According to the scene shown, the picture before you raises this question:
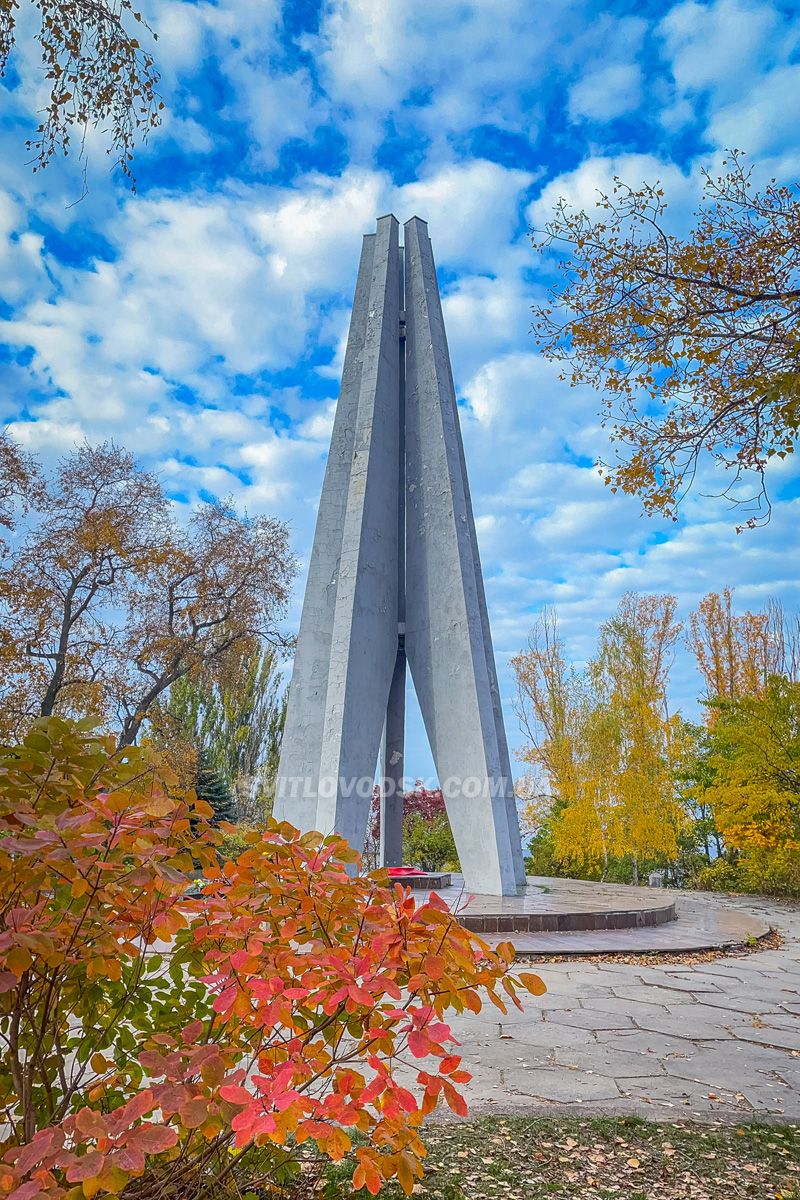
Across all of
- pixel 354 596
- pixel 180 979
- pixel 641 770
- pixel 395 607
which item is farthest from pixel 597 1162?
pixel 641 770

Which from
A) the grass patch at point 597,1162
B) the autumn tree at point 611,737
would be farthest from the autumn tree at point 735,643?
the grass patch at point 597,1162

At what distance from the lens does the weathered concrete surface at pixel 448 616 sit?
770 cm

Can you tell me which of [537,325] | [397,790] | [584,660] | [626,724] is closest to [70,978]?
[537,325]

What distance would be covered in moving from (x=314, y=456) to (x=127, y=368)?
3009 millimetres

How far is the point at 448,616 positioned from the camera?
27.7 feet

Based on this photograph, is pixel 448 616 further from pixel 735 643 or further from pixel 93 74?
pixel 735 643

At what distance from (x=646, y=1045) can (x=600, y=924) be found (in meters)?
3.34

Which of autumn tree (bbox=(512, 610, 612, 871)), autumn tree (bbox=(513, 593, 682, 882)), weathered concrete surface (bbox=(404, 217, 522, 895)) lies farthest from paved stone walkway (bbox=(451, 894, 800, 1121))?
autumn tree (bbox=(512, 610, 612, 871))

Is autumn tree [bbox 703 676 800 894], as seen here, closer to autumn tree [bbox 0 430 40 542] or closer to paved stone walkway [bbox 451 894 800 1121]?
paved stone walkway [bbox 451 894 800 1121]

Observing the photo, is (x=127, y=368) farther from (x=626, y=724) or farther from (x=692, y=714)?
(x=692, y=714)

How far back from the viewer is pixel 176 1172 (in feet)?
4.34

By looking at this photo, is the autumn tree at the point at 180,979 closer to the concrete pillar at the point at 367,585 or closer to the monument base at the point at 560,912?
the monument base at the point at 560,912

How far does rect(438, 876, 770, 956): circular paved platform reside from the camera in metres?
5.50

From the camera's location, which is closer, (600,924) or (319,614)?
(600,924)
